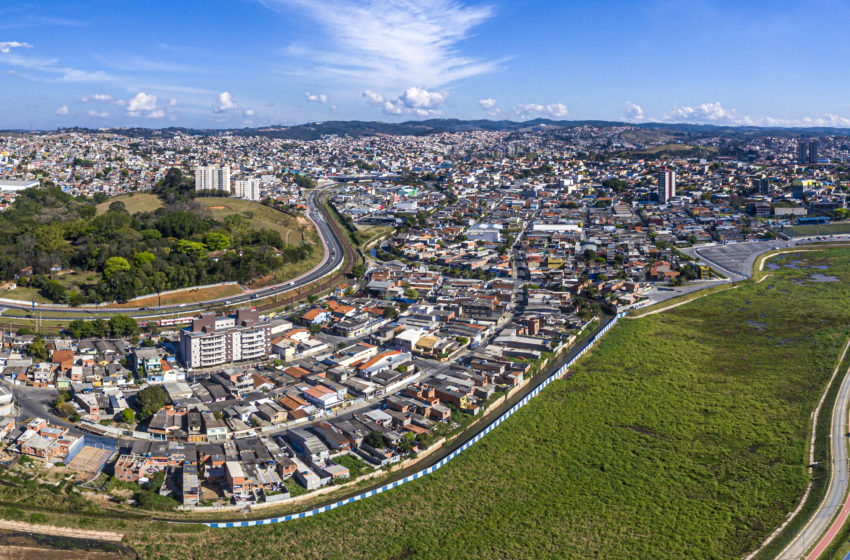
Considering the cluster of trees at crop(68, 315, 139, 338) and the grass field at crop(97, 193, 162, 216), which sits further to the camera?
the grass field at crop(97, 193, 162, 216)

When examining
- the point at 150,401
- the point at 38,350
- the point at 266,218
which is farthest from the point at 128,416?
the point at 266,218

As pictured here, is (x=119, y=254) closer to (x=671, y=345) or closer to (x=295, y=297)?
(x=295, y=297)

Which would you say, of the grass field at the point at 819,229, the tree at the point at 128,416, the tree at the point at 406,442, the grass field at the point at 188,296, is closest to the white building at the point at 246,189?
the grass field at the point at 188,296

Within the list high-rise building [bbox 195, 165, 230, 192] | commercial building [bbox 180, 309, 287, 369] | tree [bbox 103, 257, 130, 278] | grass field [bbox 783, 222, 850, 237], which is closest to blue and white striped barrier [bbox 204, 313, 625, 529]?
commercial building [bbox 180, 309, 287, 369]

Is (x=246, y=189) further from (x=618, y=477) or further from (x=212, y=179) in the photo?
(x=618, y=477)

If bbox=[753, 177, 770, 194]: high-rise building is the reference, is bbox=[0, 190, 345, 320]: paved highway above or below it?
below

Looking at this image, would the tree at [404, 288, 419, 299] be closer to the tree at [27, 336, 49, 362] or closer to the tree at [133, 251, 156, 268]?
the tree at [133, 251, 156, 268]

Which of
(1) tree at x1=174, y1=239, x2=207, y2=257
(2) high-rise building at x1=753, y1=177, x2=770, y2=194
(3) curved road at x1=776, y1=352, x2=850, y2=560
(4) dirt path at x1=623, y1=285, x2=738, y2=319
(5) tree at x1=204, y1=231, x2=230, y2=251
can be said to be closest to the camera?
(3) curved road at x1=776, y1=352, x2=850, y2=560
